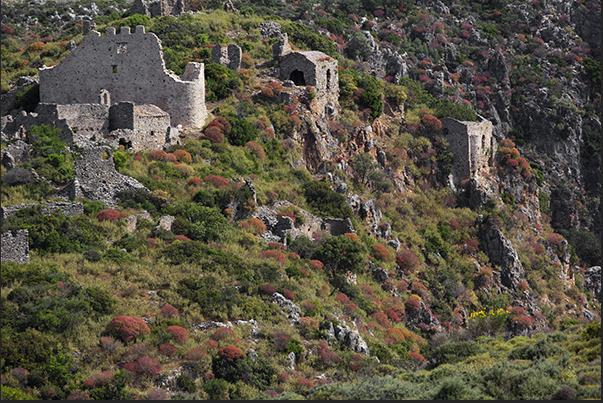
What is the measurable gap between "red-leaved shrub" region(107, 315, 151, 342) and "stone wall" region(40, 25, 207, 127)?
23.8m

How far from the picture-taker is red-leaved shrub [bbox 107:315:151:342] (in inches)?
1451

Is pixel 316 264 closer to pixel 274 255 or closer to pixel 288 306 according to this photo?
pixel 274 255

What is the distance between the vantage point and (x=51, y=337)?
115ft

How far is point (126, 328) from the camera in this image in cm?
3688

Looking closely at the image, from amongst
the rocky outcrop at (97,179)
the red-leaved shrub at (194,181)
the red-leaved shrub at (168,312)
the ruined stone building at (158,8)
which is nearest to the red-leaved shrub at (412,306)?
the red-leaved shrub at (194,181)

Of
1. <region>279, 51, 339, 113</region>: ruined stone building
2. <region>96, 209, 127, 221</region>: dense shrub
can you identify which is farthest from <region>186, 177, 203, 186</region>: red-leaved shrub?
<region>279, 51, 339, 113</region>: ruined stone building

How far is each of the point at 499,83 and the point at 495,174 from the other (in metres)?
29.2

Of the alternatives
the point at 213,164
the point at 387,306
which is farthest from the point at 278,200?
the point at 387,306

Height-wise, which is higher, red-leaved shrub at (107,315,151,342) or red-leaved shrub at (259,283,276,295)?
red-leaved shrub at (107,315,151,342)

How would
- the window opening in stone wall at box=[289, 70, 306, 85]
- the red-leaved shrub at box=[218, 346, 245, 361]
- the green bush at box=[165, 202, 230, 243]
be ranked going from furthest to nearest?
1. the window opening in stone wall at box=[289, 70, 306, 85]
2. the green bush at box=[165, 202, 230, 243]
3. the red-leaved shrub at box=[218, 346, 245, 361]

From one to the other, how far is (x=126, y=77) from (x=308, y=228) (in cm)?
1722

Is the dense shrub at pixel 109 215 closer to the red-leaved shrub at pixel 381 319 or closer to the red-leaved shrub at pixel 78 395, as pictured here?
the red-leaved shrub at pixel 78 395

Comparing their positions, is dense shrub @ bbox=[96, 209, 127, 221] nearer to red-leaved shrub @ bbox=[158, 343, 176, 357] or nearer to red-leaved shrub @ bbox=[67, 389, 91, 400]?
red-leaved shrub @ bbox=[158, 343, 176, 357]

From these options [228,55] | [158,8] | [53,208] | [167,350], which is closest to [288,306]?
[167,350]
